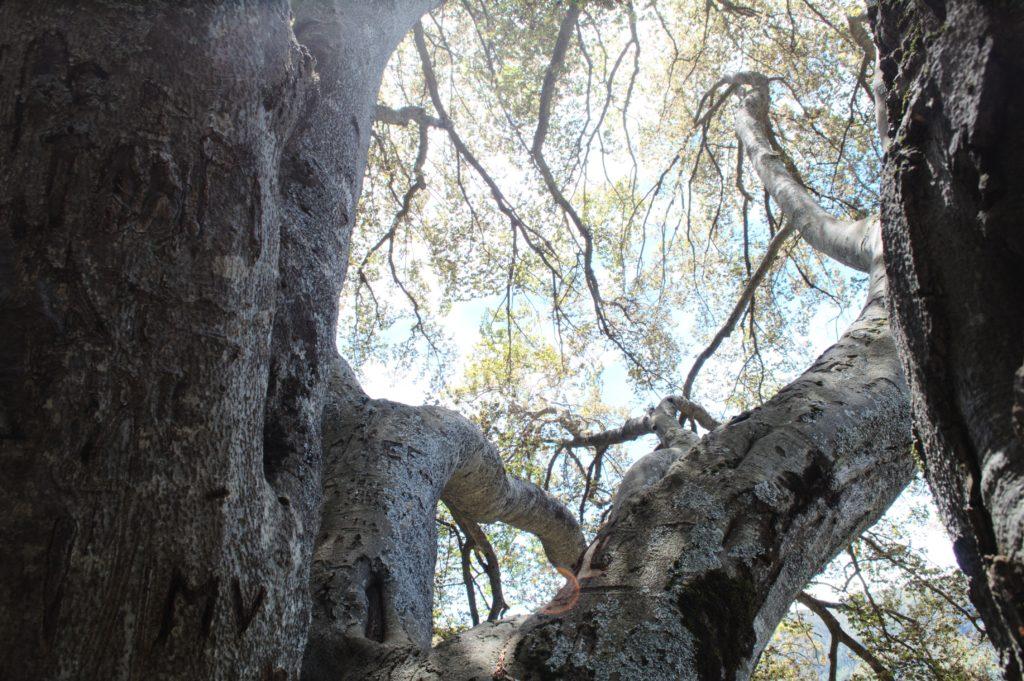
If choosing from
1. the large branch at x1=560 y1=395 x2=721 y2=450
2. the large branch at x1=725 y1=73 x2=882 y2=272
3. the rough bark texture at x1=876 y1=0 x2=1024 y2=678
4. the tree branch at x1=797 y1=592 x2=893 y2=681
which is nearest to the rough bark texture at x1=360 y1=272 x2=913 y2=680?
the rough bark texture at x1=876 y1=0 x2=1024 y2=678

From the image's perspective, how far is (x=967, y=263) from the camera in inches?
29.3

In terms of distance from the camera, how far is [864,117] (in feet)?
20.6

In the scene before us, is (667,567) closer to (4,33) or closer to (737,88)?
(4,33)

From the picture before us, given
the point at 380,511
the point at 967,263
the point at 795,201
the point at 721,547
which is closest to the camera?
the point at 967,263

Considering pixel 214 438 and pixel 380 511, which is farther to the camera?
pixel 380 511

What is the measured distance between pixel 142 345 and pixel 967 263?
1.11 m

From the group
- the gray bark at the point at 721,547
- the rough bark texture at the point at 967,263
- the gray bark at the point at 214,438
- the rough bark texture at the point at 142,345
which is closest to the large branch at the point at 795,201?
the gray bark at the point at 721,547

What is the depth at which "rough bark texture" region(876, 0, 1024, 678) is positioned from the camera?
0.68m

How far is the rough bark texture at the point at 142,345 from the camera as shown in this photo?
2.97 ft

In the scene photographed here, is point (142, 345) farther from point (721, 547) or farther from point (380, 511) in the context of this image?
point (380, 511)

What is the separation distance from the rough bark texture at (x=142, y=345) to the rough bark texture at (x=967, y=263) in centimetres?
101

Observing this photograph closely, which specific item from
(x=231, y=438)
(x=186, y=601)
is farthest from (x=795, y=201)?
(x=186, y=601)

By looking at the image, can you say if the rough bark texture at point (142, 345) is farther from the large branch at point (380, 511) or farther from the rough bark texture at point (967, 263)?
the rough bark texture at point (967, 263)

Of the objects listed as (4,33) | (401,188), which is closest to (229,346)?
(4,33)
